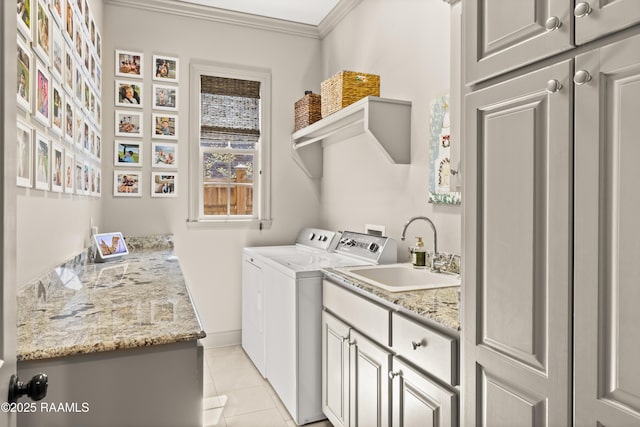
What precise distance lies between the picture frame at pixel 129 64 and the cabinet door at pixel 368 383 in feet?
8.66

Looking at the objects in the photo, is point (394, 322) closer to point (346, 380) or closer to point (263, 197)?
point (346, 380)

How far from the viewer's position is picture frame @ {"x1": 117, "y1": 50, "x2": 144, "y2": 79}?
3256 millimetres

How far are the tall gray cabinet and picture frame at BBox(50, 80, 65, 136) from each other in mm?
1565

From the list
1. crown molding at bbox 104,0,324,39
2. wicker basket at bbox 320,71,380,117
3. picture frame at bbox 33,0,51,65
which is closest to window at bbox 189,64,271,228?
crown molding at bbox 104,0,324,39

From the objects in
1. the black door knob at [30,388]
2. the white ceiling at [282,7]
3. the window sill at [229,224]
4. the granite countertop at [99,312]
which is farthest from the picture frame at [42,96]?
the white ceiling at [282,7]

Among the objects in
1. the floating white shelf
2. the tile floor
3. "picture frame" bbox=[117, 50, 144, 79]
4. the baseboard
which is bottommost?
the tile floor

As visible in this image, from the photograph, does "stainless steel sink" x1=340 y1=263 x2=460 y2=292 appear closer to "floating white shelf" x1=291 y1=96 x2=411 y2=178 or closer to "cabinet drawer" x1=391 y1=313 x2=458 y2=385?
"cabinet drawer" x1=391 y1=313 x2=458 y2=385

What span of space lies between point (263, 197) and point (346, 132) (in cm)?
96

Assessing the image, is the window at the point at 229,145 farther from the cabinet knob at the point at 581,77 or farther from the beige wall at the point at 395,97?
the cabinet knob at the point at 581,77

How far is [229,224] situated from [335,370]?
5.90ft

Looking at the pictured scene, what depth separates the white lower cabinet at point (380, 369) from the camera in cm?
141

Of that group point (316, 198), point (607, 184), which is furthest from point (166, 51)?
point (607, 184)

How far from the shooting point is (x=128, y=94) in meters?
3.29

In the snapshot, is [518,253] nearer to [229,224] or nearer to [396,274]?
[396,274]
